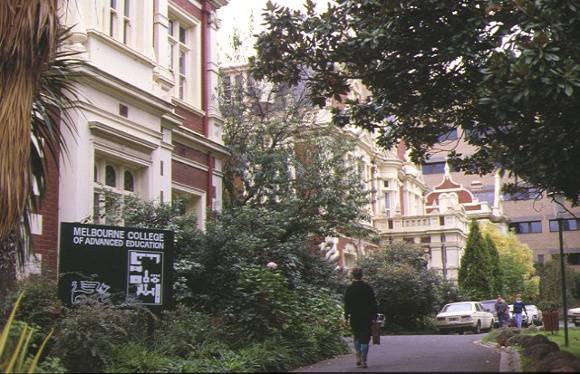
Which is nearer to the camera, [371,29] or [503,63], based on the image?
[503,63]

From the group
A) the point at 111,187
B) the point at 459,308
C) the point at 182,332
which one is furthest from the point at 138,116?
the point at 459,308

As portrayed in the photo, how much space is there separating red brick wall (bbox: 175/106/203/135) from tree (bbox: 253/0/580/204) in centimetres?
825

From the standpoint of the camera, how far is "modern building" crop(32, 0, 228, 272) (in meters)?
15.8

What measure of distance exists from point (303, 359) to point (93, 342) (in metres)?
4.82

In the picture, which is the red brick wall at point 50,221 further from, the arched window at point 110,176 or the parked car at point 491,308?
the parked car at point 491,308

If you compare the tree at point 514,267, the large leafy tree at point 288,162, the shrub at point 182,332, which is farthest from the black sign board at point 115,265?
the tree at point 514,267

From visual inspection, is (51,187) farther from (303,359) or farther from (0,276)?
(303,359)

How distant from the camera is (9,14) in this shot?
10219 mm

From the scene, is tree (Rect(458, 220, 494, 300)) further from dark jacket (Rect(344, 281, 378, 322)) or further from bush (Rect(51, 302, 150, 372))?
bush (Rect(51, 302, 150, 372))

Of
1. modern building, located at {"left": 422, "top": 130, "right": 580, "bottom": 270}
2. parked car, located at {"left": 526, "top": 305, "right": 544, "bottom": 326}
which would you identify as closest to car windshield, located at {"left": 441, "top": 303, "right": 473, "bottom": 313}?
parked car, located at {"left": 526, "top": 305, "right": 544, "bottom": 326}

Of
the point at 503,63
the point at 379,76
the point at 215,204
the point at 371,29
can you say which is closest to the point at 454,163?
the point at 379,76

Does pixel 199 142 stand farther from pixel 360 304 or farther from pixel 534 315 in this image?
pixel 534 315

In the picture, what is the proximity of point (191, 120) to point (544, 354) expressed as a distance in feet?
47.9

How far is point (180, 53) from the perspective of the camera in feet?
75.3
